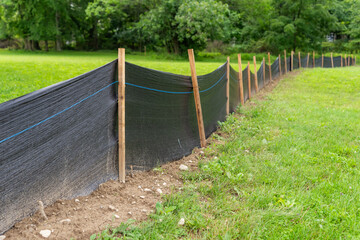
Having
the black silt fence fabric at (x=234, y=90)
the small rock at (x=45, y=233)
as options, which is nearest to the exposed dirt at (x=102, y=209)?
the small rock at (x=45, y=233)

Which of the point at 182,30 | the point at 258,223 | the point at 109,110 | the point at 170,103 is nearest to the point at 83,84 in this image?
the point at 109,110

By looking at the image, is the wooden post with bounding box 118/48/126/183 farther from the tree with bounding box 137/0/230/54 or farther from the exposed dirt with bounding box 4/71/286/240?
the tree with bounding box 137/0/230/54

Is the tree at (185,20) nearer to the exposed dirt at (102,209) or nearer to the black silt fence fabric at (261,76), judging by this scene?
the black silt fence fabric at (261,76)

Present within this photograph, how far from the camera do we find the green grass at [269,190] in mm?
2514

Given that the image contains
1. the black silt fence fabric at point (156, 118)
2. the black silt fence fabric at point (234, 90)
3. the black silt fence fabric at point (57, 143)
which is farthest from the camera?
the black silt fence fabric at point (234, 90)

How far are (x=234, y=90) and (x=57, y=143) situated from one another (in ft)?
19.7

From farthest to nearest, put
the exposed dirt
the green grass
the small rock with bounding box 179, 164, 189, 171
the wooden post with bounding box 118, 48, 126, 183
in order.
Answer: the small rock with bounding box 179, 164, 189, 171 < the wooden post with bounding box 118, 48, 126, 183 < the green grass < the exposed dirt

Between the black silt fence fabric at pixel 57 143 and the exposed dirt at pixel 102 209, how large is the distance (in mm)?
83

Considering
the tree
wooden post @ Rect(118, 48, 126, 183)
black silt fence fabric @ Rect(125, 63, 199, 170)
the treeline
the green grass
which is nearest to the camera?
the green grass

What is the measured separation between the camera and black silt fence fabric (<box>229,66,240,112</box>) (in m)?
7.41

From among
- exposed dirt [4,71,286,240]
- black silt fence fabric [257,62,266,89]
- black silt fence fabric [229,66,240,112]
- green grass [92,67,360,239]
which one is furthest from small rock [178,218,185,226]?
black silt fence fabric [257,62,266,89]

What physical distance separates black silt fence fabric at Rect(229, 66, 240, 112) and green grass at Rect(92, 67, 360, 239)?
52.8 inches

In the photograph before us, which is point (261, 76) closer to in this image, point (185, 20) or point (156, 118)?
point (156, 118)

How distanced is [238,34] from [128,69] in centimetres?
3960
